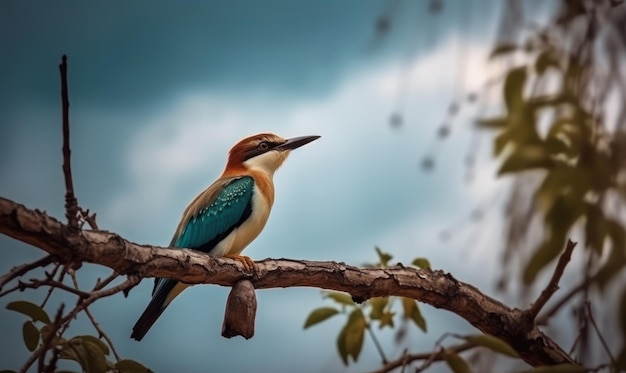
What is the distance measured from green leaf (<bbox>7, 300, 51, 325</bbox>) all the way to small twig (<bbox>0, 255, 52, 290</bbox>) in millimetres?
180

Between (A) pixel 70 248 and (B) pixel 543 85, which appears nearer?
(B) pixel 543 85

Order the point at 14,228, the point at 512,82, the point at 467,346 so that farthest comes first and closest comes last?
the point at 467,346, the point at 14,228, the point at 512,82

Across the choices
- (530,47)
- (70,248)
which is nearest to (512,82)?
(530,47)

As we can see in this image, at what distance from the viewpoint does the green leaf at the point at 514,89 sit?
1002 mm

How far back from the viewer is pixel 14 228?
4.83ft

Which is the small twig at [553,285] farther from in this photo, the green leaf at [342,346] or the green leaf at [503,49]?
the green leaf at [503,49]

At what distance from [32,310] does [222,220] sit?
1.04 m

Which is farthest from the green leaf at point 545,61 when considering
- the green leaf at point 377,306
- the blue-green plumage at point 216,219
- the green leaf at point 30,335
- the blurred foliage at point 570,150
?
the blue-green plumage at point 216,219

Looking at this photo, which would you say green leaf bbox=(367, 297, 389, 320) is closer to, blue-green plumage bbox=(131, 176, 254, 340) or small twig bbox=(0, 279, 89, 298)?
blue-green plumage bbox=(131, 176, 254, 340)

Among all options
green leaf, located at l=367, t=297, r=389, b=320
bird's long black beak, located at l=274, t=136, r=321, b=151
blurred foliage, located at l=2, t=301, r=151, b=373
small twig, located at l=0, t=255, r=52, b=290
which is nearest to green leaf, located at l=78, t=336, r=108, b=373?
blurred foliage, located at l=2, t=301, r=151, b=373

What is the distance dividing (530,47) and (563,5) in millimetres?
72

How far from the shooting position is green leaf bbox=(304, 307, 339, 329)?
221cm

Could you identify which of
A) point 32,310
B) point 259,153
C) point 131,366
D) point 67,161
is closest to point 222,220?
point 259,153

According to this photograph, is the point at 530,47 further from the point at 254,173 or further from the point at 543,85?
the point at 254,173
